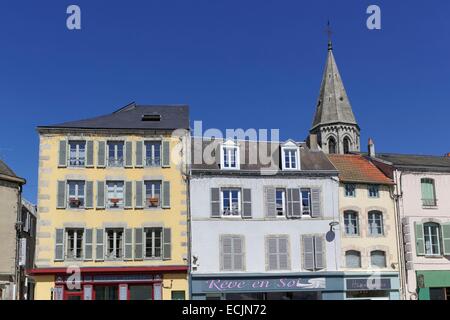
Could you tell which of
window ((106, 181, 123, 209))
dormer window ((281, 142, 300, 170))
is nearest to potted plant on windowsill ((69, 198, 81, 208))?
→ window ((106, 181, 123, 209))

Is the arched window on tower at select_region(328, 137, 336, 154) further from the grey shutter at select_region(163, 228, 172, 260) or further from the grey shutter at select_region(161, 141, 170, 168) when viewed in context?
the grey shutter at select_region(163, 228, 172, 260)

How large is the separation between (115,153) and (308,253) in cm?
1178

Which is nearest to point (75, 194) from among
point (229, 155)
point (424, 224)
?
point (229, 155)

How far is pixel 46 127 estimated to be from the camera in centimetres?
3127

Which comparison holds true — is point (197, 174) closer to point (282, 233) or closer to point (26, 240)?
point (282, 233)

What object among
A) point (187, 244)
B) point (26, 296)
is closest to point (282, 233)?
point (187, 244)

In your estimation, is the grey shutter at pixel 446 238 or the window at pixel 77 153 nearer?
the window at pixel 77 153

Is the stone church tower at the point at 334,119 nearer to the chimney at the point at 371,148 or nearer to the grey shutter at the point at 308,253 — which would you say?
the chimney at the point at 371,148

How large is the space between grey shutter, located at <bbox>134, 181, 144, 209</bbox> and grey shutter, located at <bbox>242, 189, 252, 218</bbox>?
18.0 ft

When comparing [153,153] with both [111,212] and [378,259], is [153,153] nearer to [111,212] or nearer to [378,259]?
[111,212]

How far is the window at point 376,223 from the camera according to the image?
109 feet

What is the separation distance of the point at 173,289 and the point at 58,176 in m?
8.47

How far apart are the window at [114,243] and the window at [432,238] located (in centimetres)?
1727

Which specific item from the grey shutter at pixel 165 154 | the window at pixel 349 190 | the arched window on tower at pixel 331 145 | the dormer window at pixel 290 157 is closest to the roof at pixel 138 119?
the grey shutter at pixel 165 154
